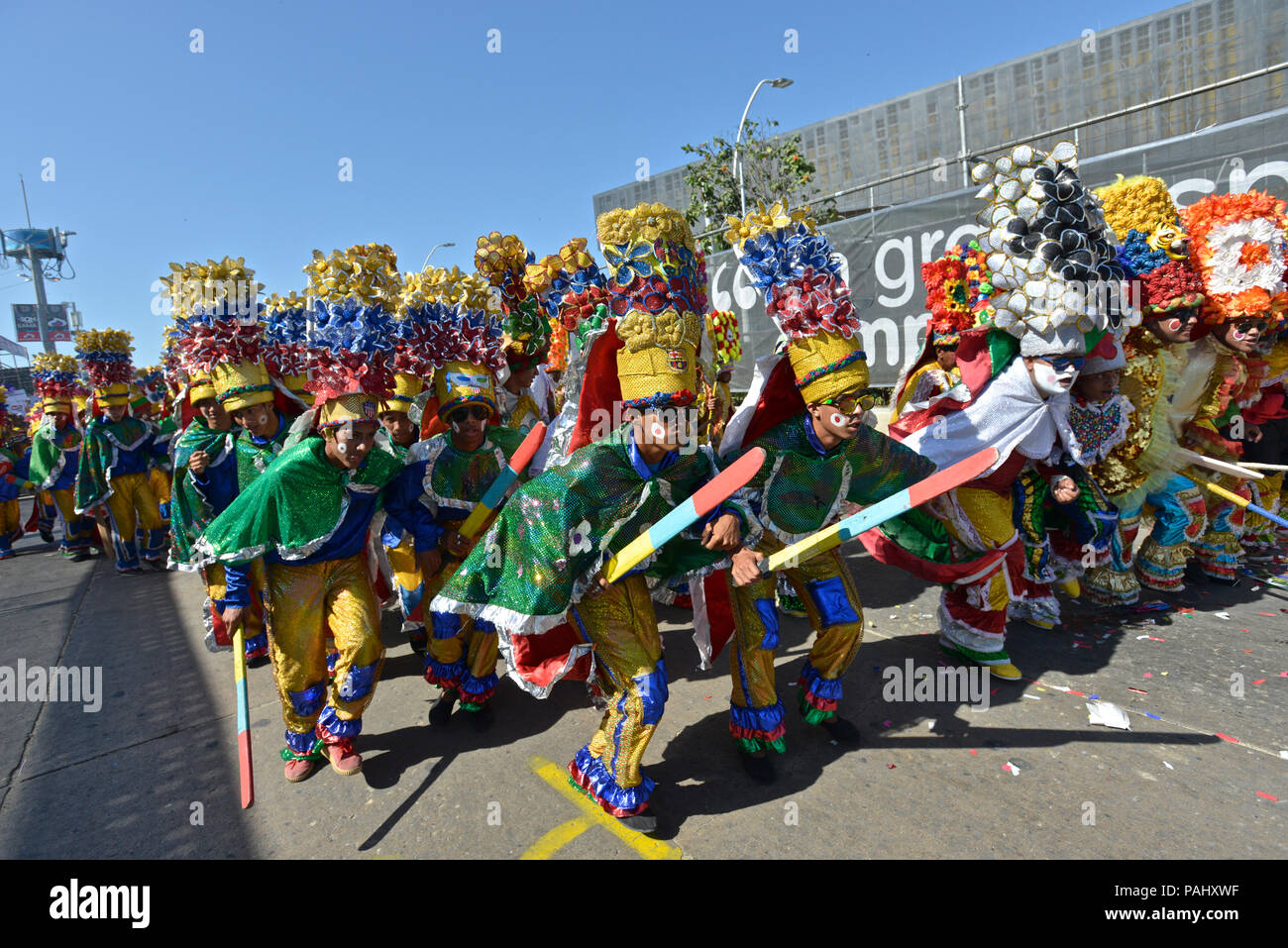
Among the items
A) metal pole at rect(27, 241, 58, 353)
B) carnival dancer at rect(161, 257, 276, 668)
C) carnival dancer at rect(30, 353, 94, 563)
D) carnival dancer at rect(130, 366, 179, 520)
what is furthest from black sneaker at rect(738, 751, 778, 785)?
metal pole at rect(27, 241, 58, 353)

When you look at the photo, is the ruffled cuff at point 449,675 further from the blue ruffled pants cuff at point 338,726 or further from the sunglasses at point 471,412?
the sunglasses at point 471,412

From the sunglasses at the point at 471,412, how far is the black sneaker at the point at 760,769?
7.19ft

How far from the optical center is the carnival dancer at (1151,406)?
426 centimetres

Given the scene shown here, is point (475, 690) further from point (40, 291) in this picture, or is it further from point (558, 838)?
point (40, 291)

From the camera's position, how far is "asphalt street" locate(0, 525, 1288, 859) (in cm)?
274

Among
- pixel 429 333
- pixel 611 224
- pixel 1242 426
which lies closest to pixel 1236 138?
pixel 1242 426

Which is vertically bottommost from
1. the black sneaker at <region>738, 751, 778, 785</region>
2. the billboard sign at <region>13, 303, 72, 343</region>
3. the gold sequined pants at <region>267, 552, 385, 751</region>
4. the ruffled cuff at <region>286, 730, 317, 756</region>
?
the black sneaker at <region>738, 751, 778, 785</region>

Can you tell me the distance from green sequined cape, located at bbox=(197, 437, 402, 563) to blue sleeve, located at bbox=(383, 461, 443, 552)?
299 mm

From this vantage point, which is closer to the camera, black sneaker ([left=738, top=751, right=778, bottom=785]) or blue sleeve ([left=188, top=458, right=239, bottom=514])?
black sneaker ([left=738, top=751, right=778, bottom=785])

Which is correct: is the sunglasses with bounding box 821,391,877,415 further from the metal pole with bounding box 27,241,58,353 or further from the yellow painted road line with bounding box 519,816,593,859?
the metal pole with bounding box 27,241,58,353

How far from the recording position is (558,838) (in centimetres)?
282

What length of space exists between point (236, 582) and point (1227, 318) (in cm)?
590

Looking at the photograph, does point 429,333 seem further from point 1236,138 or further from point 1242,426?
point 1236,138

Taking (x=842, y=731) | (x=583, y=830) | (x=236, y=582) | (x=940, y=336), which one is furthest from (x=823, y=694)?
(x=236, y=582)
